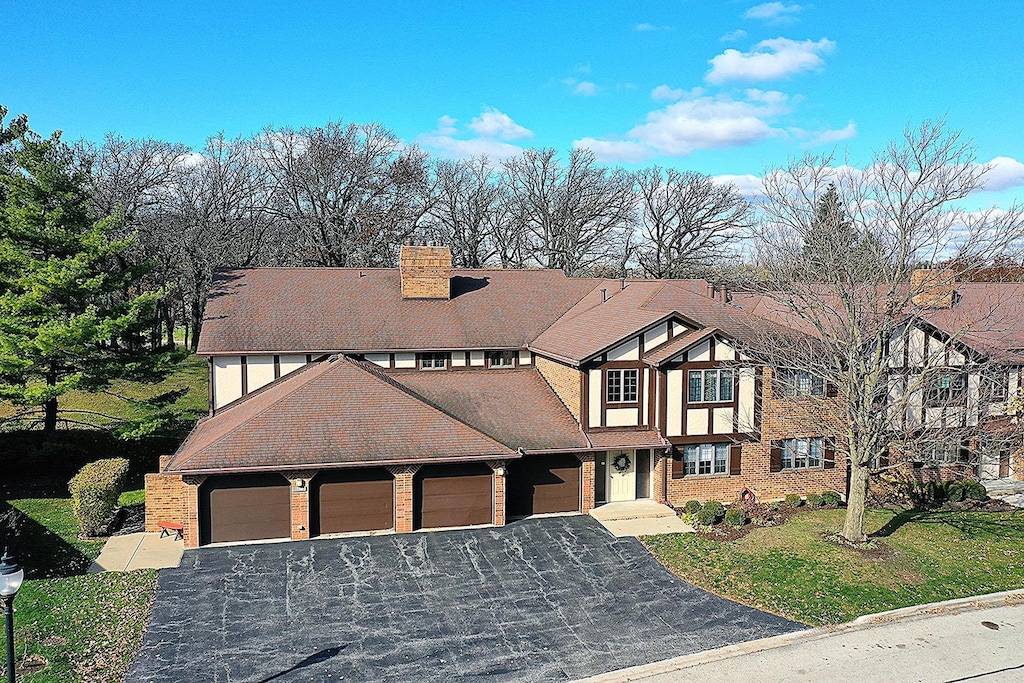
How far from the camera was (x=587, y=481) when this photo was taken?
781 inches

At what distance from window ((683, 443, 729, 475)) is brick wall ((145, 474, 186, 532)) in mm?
13453

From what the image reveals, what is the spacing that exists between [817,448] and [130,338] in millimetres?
22230

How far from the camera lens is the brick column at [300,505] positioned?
17109mm

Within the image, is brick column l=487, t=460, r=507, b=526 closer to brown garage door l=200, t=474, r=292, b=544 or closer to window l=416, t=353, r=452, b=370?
brown garage door l=200, t=474, r=292, b=544

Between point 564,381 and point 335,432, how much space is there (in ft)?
23.6

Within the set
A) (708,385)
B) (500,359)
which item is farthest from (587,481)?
(500,359)

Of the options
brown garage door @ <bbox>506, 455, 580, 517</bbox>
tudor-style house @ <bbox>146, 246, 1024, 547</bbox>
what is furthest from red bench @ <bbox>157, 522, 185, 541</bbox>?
brown garage door @ <bbox>506, 455, 580, 517</bbox>

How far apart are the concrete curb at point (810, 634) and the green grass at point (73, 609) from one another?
26.2 ft

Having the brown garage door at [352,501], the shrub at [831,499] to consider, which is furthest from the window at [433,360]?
the shrub at [831,499]

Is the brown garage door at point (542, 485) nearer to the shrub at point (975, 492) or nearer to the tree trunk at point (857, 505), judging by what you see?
the tree trunk at point (857, 505)

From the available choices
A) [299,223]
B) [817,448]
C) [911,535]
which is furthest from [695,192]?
[911,535]

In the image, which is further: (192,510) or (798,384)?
(798,384)

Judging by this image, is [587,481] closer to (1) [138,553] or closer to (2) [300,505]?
(2) [300,505]

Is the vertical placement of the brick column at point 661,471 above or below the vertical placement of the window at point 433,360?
below
